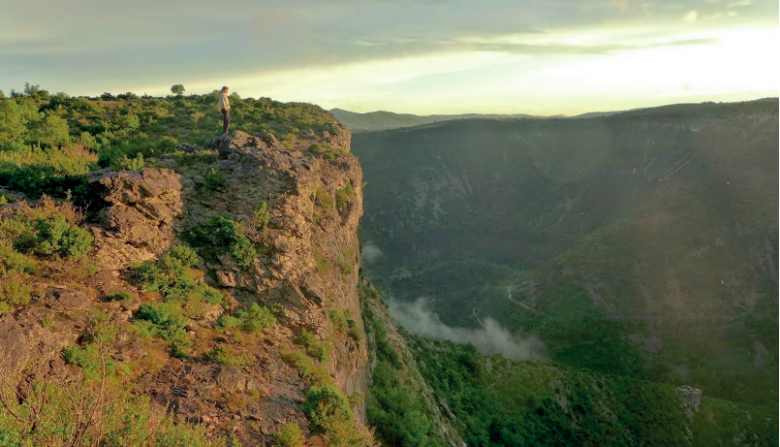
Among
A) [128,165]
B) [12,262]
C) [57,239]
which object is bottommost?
[12,262]

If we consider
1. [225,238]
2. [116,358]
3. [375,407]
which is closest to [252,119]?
[225,238]

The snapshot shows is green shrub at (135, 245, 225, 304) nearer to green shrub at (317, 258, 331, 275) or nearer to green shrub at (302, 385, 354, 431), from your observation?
green shrub at (302, 385, 354, 431)

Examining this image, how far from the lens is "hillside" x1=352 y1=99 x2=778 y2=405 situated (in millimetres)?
62531

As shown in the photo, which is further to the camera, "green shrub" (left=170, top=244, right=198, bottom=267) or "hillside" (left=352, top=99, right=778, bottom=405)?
"hillside" (left=352, top=99, right=778, bottom=405)

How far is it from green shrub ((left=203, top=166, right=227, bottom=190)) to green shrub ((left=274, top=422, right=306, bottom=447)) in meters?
9.24

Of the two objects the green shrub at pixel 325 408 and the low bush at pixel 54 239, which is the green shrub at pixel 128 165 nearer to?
the low bush at pixel 54 239

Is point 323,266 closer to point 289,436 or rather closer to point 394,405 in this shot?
point 394,405

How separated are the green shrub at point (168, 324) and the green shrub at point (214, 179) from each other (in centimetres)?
549

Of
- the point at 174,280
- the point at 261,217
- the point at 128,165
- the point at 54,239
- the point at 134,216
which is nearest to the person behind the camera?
the point at 54,239

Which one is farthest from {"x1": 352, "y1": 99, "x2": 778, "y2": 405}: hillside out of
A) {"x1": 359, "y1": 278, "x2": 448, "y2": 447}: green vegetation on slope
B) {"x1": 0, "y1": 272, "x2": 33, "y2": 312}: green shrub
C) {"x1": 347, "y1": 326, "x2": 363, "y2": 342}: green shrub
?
{"x1": 0, "y1": 272, "x2": 33, "y2": 312}: green shrub

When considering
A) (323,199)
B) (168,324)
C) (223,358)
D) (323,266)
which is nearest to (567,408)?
(323,199)

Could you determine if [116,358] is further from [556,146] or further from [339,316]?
[556,146]

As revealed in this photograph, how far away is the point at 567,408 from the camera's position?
36688 mm

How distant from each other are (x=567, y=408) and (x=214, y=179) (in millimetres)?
34872
